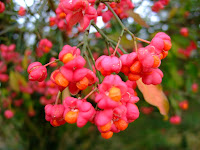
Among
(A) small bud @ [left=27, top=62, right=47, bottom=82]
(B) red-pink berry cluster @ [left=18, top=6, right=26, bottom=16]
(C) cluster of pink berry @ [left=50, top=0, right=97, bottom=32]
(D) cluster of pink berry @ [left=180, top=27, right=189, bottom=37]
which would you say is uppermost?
(C) cluster of pink berry @ [left=50, top=0, right=97, bottom=32]

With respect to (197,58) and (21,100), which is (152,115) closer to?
(197,58)

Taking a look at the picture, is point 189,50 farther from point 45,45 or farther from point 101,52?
point 45,45

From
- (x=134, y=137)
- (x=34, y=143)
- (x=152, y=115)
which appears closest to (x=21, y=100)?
(x=34, y=143)

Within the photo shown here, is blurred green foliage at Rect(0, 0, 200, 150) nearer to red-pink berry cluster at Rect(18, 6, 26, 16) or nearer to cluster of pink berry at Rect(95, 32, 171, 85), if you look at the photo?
red-pink berry cluster at Rect(18, 6, 26, 16)

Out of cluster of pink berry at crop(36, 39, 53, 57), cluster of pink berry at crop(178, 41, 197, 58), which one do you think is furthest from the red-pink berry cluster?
Answer: cluster of pink berry at crop(178, 41, 197, 58)

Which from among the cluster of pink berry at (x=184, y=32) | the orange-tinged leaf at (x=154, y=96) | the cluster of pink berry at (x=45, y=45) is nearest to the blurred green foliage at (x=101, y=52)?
the cluster of pink berry at (x=184, y=32)

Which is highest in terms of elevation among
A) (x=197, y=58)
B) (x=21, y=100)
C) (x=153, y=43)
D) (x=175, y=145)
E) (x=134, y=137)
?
(x=153, y=43)

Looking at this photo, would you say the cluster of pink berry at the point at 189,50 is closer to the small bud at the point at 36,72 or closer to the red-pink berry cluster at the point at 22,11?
the red-pink berry cluster at the point at 22,11
